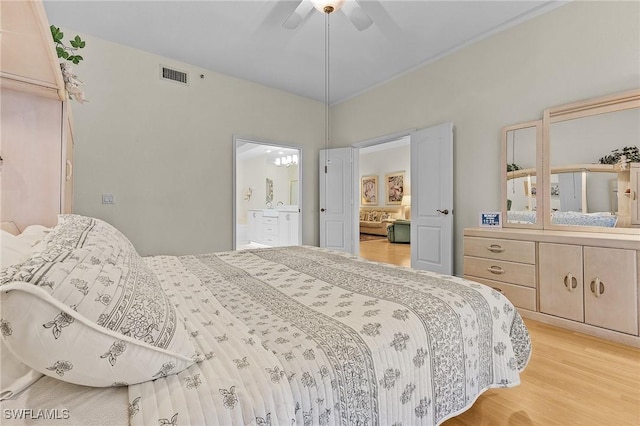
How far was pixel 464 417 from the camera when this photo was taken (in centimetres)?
136

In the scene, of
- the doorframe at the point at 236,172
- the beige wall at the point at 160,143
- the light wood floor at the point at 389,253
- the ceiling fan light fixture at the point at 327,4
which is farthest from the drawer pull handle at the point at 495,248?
the beige wall at the point at 160,143

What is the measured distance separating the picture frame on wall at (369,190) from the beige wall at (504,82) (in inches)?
215

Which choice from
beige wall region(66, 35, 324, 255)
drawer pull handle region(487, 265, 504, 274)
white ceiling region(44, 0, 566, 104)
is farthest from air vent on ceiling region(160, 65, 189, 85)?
drawer pull handle region(487, 265, 504, 274)

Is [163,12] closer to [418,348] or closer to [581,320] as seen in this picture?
[418,348]

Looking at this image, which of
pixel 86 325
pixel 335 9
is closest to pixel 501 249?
pixel 335 9

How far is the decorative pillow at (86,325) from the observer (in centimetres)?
55

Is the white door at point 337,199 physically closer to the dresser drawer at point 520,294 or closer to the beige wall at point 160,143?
the beige wall at point 160,143

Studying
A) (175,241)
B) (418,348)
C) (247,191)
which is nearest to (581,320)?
(418,348)

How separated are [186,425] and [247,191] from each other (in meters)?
8.58

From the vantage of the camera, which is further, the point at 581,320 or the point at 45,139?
the point at 581,320

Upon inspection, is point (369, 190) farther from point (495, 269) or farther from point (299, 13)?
point (299, 13)

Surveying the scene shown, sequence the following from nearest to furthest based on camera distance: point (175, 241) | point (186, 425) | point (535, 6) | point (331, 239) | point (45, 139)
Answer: point (186, 425)
point (45, 139)
point (535, 6)
point (175, 241)
point (331, 239)

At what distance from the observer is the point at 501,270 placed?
2.76 m

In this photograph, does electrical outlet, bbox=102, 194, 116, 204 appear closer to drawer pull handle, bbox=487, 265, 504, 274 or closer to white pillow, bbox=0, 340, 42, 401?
white pillow, bbox=0, 340, 42, 401
